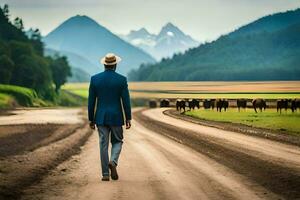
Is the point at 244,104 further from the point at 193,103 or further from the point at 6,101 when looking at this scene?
the point at 6,101

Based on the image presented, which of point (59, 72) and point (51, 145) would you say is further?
point (59, 72)

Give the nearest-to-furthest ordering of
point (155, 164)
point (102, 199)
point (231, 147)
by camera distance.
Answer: point (102, 199)
point (155, 164)
point (231, 147)

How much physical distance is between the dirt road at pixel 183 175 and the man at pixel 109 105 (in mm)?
718

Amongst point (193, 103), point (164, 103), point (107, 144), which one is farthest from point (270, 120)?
point (164, 103)

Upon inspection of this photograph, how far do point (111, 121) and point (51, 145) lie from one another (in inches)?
393

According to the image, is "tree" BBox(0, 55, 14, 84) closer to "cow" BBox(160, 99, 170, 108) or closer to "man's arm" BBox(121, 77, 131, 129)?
"cow" BBox(160, 99, 170, 108)

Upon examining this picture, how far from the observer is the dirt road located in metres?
10.6

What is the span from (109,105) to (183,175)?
2096 mm

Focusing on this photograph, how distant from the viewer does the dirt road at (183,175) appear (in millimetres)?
10570

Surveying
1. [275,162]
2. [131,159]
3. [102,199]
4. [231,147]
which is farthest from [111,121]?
[231,147]

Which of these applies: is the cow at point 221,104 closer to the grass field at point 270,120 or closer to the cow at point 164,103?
the grass field at point 270,120

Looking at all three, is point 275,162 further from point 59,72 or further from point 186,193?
point 59,72

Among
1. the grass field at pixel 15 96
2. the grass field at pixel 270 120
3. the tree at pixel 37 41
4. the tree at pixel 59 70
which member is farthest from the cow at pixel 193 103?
the tree at pixel 37 41

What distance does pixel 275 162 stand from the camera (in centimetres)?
1577
